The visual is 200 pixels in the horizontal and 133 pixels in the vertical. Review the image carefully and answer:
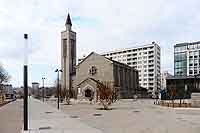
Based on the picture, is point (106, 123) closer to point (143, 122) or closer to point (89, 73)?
point (143, 122)

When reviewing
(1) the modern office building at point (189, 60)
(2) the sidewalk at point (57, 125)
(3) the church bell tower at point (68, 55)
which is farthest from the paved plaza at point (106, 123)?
(1) the modern office building at point (189, 60)

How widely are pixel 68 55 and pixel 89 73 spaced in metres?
17.8

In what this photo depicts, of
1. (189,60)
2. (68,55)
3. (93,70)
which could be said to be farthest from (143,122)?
(189,60)

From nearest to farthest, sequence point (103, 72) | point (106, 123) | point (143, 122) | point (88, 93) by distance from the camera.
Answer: point (106, 123) → point (143, 122) → point (88, 93) → point (103, 72)

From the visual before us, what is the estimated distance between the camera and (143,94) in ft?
381

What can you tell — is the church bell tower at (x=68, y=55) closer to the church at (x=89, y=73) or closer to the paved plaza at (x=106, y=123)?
the church at (x=89, y=73)

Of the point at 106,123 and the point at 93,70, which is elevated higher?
the point at 93,70

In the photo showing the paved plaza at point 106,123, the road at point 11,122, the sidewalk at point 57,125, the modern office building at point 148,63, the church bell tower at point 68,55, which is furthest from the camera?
the modern office building at point 148,63

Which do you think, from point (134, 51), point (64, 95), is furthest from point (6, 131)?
point (134, 51)

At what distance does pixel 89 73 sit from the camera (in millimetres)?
98562

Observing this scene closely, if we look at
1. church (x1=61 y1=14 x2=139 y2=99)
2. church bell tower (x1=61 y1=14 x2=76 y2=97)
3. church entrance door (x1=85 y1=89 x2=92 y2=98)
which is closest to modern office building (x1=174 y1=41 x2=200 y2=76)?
church (x1=61 y1=14 x2=139 y2=99)

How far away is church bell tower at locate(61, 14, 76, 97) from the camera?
11256 centimetres

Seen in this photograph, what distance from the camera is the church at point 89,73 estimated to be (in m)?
88.5

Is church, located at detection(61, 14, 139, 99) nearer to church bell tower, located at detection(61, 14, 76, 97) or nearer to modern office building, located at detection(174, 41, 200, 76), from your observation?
church bell tower, located at detection(61, 14, 76, 97)
